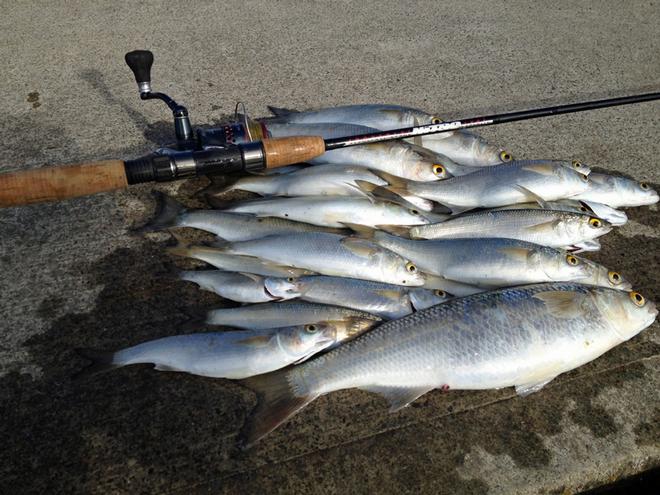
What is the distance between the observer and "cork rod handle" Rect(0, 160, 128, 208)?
253 cm

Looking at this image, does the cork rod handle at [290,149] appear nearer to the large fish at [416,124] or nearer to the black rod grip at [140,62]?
the large fish at [416,124]

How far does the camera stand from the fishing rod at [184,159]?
259 cm

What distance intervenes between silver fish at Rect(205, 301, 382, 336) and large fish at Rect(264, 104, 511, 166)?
157 centimetres

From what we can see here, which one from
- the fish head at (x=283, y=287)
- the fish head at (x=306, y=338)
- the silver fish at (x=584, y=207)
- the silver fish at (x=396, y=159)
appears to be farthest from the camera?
the silver fish at (x=396, y=159)

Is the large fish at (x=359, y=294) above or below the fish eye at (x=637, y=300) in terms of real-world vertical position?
above

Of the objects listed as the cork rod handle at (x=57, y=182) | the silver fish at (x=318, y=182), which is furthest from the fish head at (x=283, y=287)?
the cork rod handle at (x=57, y=182)

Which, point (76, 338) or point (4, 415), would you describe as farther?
point (76, 338)

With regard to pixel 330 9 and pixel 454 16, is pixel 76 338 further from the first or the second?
pixel 454 16

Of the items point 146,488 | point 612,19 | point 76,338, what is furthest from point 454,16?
point 146,488

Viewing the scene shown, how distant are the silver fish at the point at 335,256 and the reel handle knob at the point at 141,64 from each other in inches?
52.5

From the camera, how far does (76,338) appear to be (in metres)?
2.64

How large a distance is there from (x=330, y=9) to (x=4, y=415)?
5403 millimetres

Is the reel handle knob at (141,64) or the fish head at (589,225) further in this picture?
the reel handle knob at (141,64)

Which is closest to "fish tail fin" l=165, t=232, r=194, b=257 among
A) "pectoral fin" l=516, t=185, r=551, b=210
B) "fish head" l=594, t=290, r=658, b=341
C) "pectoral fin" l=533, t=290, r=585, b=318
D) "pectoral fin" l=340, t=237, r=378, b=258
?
"pectoral fin" l=340, t=237, r=378, b=258
